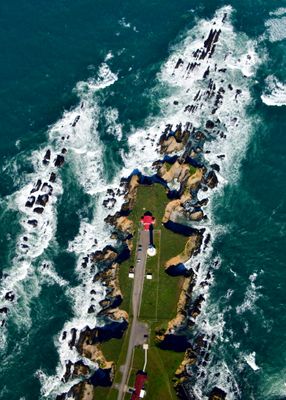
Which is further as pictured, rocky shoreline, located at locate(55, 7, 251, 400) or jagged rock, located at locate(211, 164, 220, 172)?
jagged rock, located at locate(211, 164, 220, 172)

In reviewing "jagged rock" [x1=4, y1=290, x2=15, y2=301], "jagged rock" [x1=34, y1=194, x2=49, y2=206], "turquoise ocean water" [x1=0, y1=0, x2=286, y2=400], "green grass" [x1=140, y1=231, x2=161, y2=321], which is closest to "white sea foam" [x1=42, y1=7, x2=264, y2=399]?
"turquoise ocean water" [x1=0, y1=0, x2=286, y2=400]

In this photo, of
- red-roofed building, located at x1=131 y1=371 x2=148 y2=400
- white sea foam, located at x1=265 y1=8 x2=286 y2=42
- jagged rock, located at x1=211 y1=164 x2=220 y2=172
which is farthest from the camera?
white sea foam, located at x1=265 y1=8 x2=286 y2=42

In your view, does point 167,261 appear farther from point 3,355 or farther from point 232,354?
point 3,355

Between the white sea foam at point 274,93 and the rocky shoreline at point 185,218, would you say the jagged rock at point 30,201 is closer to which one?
the rocky shoreline at point 185,218

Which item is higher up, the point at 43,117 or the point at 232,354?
the point at 43,117

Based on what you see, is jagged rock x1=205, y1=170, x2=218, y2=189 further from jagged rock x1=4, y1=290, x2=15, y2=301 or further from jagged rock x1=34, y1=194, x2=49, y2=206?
jagged rock x1=4, y1=290, x2=15, y2=301

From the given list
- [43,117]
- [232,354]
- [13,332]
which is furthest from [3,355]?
[43,117]

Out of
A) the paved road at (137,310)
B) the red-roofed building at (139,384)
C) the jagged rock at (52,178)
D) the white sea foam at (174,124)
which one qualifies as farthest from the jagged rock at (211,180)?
the red-roofed building at (139,384)
